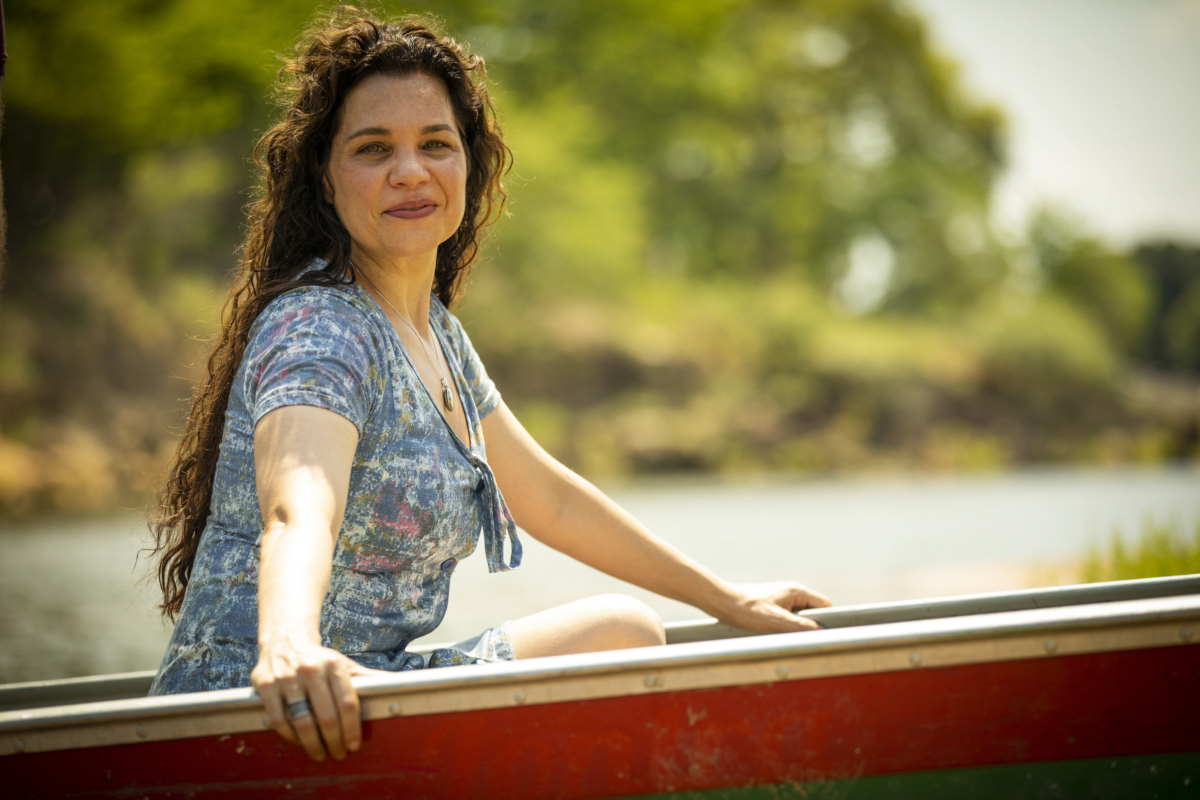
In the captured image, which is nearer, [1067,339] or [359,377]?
[359,377]

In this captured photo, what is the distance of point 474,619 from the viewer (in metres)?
6.66

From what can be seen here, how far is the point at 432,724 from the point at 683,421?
16.3 metres

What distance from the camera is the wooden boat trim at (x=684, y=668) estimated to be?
5.42 feet

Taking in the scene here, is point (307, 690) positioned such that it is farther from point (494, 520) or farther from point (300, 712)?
point (494, 520)

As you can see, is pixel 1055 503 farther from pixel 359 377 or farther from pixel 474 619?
pixel 359 377

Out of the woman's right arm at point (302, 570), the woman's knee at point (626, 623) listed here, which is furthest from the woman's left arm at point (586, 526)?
the woman's right arm at point (302, 570)

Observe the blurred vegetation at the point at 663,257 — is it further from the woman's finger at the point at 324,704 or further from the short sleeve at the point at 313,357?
the woman's finger at the point at 324,704

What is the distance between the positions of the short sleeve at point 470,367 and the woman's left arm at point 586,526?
3 cm

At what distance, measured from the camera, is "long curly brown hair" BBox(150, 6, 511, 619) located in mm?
2070

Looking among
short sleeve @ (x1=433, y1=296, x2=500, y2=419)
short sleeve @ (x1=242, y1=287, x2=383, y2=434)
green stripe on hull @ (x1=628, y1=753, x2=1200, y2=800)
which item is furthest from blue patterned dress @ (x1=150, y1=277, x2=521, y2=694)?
green stripe on hull @ (x1=628, y1=753, x2=1200, y2=800)

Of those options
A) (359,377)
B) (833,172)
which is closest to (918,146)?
(833,172)

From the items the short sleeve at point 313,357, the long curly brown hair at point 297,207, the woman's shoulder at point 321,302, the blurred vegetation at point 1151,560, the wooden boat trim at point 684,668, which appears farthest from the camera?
the blurred vegetation at point 1151,560

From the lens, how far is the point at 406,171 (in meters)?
2.07

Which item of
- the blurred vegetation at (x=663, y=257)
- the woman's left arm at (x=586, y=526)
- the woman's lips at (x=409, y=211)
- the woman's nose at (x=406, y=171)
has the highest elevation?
the blurred vegetation at (x=663, y=257)
